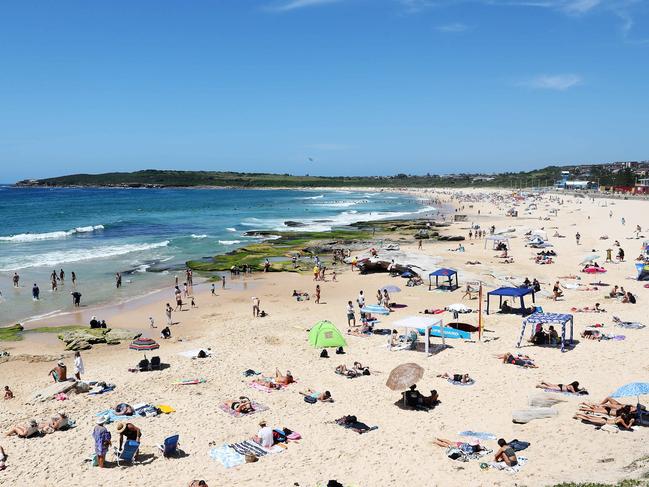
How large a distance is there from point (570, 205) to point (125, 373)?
262 feet

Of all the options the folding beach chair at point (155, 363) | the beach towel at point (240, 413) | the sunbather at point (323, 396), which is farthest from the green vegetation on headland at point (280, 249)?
the beach towel at point (240, 413)

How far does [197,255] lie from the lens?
44.4 metres

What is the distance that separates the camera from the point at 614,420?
11938 millimetres

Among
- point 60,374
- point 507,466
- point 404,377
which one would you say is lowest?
point 60,374

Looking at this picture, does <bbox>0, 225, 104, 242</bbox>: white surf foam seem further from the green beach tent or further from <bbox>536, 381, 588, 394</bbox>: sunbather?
<bbox>536, 381, 588, 394</bbox>: sunbather

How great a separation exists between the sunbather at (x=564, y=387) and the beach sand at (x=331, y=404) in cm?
27

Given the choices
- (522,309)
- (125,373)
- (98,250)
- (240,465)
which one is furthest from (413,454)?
(98,250)

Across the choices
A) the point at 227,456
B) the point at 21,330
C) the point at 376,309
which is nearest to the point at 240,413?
the point at 227,456

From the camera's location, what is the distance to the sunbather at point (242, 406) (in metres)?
14.0

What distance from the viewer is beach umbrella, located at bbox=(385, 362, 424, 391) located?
563 inches

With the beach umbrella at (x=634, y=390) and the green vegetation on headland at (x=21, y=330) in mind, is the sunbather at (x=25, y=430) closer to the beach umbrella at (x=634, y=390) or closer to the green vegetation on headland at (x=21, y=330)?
the green vegetation on headland at (x=21, y=330)

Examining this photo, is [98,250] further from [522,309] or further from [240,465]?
[240,465]

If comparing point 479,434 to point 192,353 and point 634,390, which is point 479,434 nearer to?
point 634,390

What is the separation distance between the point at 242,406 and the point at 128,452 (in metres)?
3.18
